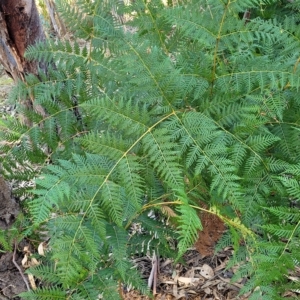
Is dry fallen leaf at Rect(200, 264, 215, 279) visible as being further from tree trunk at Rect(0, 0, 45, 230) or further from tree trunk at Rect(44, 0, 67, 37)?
tree trunk at Rect(44, 0, 67, 37)

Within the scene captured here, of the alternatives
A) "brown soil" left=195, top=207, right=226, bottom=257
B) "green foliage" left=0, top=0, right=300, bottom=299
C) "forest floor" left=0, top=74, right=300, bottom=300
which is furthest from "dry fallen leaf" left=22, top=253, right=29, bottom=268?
"brown soil" left=195, top=207, right=226, bottom=257

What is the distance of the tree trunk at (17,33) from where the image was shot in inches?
70.9

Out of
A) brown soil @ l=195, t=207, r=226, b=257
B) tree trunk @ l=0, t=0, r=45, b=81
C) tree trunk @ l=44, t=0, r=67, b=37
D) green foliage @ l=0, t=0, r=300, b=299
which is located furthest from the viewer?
tree trunk @ l=44, t=0, r=67, b=37

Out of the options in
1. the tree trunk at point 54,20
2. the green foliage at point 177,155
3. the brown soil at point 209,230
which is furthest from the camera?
the tree trunk at point 54,20

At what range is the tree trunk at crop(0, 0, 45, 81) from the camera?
1.80m

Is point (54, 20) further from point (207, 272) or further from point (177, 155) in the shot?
point (177, 155)

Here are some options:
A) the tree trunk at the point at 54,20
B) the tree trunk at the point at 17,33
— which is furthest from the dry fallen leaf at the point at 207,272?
the tree trunk at the point at 54,20

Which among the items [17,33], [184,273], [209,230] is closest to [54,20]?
[17,33]

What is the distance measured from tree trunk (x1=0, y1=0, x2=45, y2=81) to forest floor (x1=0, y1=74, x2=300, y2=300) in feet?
2.27

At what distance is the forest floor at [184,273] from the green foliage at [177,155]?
5.5 inches

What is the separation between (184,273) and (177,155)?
0.93m

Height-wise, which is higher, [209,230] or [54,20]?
[54,20]

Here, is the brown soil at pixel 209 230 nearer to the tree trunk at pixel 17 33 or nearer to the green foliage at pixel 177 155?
the green foliage at pixel 177 155

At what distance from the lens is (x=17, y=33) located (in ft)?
6.15
